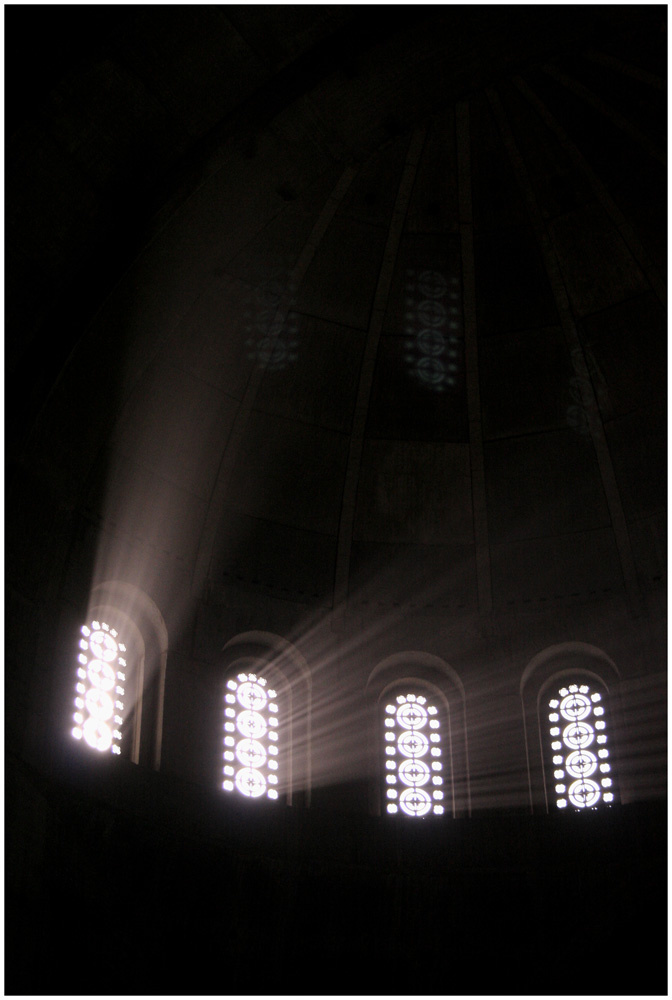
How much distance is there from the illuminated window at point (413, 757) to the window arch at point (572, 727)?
4.50 ft

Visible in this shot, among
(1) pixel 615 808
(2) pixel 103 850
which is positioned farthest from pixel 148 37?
(1) pixel 615 808

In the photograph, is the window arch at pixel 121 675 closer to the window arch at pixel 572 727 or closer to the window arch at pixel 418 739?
the window arch at pixel 418 739

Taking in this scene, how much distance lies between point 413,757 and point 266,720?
7.44 ft

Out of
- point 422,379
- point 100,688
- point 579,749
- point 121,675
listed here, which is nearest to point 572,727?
point 579,749

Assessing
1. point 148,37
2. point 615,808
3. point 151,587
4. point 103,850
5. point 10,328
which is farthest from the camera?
point 151,587

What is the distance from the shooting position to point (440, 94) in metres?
15.3

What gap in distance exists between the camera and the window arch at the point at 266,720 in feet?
60.4

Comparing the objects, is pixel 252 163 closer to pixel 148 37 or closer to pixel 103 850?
pixel 148 37

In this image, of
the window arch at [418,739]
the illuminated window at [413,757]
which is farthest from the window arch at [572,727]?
the illuminated window at [413,757]

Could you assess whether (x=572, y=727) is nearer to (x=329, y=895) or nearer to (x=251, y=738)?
(x=329, y=895)

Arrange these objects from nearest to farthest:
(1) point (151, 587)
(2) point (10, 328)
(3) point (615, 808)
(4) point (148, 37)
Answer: (4) point (148, 37), (2) point (10, 328), (3) point (615, 808), (1) point (151, 587)

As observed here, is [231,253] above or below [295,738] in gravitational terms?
above

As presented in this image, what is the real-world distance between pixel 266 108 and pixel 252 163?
85 cm

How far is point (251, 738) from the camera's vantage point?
61.5 feet
